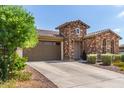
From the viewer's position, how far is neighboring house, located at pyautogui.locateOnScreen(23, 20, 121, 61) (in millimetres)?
23031

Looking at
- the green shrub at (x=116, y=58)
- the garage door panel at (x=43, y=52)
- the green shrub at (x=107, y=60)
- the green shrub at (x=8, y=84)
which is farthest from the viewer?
the green shrub at (x=116, y=58)

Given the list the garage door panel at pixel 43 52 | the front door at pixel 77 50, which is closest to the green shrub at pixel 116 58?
the front door at pixel 77 50

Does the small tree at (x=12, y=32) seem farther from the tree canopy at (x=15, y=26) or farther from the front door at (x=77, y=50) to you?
the front door at (x=77, y=50)

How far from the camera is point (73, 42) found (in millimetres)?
24453

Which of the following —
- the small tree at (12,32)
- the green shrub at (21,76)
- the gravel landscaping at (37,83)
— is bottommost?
the gravel landscaping at (37,83)

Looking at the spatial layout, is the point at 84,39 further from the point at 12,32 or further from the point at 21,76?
the point at 12,32

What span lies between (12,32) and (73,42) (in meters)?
13.2

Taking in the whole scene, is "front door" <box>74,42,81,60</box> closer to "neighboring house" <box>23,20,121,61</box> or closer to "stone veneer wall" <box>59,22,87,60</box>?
"neighboring house" <box>23,20,121,61</box>

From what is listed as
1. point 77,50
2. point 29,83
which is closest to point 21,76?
point 29,83

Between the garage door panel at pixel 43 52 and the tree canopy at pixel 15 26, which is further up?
the tree canopy at pixel 15 26

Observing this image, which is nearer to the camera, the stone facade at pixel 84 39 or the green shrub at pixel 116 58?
the green shrub at pixel 116 58

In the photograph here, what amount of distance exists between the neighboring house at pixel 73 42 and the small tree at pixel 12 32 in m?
9.69

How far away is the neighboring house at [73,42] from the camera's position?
75.6ft
